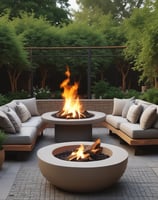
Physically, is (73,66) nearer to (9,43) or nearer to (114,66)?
(114,66)

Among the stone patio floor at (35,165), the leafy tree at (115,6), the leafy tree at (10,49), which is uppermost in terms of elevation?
the leafy tree at (115,6)

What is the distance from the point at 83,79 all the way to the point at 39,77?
150 cm

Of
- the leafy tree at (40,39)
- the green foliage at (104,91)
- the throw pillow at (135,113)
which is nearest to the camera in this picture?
the throw pillow at (135,113)

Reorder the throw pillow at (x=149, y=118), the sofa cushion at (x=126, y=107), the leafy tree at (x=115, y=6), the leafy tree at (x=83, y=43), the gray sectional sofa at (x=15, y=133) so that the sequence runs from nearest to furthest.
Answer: the gray sectional sofa at (x=15, y=133) → the throw pillow at (x=149, y=118) → the sofa cushion at (x=126, y=107) → the leafy tree at (x=83, y=43) → the leafy tree at (x=115, y=6)

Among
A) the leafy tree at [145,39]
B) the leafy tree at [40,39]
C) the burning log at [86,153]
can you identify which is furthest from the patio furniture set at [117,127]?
the leafy tree at [40,39]

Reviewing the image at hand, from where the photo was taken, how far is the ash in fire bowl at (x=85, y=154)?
3.80 m

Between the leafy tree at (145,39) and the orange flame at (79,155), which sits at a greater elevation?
the leafy tree at (145,39)

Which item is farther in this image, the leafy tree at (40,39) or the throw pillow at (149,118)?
the leafy tree at (40,39)

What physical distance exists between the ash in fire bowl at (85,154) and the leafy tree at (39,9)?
37.2ft

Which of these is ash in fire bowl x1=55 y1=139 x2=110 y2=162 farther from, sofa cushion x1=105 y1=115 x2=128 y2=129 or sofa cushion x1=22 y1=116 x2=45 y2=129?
sofa cushion x1=105 y1=115 x2=128 y2=129

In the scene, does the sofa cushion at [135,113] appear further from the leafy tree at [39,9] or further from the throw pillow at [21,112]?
the leafy tree at [39,9]

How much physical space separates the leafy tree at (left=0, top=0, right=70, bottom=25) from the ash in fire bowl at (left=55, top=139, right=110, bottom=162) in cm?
1134

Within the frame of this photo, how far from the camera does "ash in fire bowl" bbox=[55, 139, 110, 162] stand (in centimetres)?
380

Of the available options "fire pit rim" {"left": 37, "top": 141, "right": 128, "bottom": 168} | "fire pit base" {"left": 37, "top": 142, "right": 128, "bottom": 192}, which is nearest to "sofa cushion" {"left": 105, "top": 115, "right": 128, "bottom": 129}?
"fire pit rim" {"left": 37, "top": 141, "right": 128, "bottom": 168}
